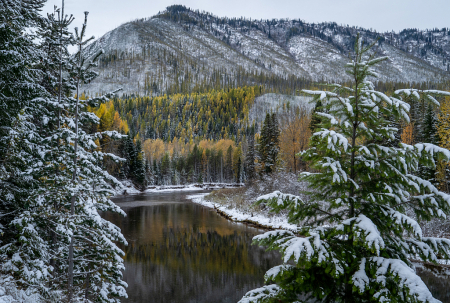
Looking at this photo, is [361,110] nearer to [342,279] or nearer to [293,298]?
[342,279]

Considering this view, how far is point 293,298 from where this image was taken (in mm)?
3680

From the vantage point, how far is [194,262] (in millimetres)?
16766

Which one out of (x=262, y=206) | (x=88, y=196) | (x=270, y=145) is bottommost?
(x=262, y=206)

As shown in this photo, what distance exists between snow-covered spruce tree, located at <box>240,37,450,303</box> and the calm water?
33.8 ft

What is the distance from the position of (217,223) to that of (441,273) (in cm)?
1778

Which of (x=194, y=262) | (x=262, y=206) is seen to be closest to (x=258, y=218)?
(x=262, y=206)

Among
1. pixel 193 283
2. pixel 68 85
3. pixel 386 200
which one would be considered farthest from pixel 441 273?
pixel 68 85

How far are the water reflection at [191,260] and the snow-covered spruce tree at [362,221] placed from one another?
1026cm

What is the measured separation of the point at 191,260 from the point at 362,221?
15661mm

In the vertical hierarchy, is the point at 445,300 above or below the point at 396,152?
below

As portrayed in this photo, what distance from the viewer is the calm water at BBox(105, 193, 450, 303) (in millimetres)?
→ 12875

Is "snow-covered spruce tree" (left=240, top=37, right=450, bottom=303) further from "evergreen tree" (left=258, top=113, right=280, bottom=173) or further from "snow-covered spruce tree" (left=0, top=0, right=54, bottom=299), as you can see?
"evergreen tree" (left=258, top=113, right=280, bottom=173)

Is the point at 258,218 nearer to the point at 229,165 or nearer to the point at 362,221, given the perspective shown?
the point at 362,221

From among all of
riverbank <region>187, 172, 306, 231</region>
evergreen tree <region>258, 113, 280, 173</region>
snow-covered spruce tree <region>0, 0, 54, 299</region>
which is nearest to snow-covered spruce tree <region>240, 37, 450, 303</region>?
snow-covered spruce tree <region>0, 0, 54, 299</region>
